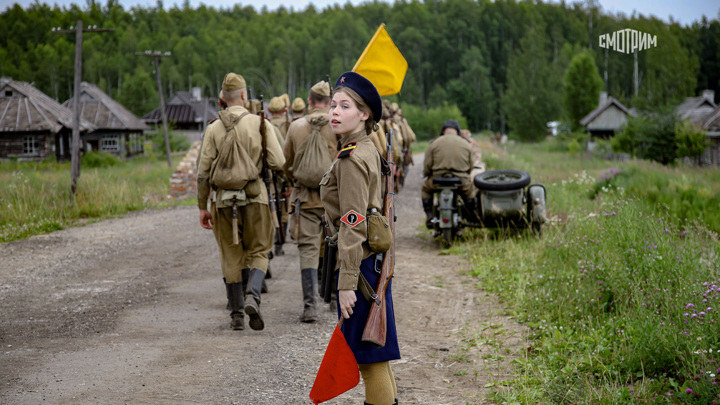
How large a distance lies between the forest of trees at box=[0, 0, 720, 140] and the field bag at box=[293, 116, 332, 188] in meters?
60.5

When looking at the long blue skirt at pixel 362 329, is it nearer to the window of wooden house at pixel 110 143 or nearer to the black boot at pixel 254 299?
the black boot at pixel 254 299

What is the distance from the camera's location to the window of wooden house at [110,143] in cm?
4947

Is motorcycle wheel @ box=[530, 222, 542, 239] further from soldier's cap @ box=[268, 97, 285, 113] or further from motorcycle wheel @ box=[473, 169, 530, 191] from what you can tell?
soldier's cap @ box=[268, 97, 285, 113]

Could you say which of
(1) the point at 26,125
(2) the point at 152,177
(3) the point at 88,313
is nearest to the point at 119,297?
(3) the point at 88,313

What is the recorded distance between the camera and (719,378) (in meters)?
3.50

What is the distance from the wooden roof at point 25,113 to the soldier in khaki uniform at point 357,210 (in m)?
39.0

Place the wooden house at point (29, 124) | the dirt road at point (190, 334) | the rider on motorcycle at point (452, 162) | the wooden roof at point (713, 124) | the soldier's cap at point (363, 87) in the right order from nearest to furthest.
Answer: the soldier's cap at point (363, 87) < the dirt road at point (190, 334) < the rider on motorcycle at point (452, 162) < the wooden roof at point (713, 124) < the wooden house at point (29, 124)

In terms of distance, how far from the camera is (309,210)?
20.4ft

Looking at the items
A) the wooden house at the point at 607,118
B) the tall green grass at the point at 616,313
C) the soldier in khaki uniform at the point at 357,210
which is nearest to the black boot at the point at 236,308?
the tall green grass at the point at 616,313

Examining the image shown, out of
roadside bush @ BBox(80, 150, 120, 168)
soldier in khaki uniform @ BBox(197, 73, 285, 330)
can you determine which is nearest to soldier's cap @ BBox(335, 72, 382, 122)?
soldier in khaki uniform @ BBox(197, 73, 285, 330)

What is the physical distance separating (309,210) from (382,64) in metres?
2.47

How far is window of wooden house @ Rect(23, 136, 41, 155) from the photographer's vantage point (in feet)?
133

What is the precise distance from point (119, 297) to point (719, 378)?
562cm

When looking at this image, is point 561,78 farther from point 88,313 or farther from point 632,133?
point 88,313
